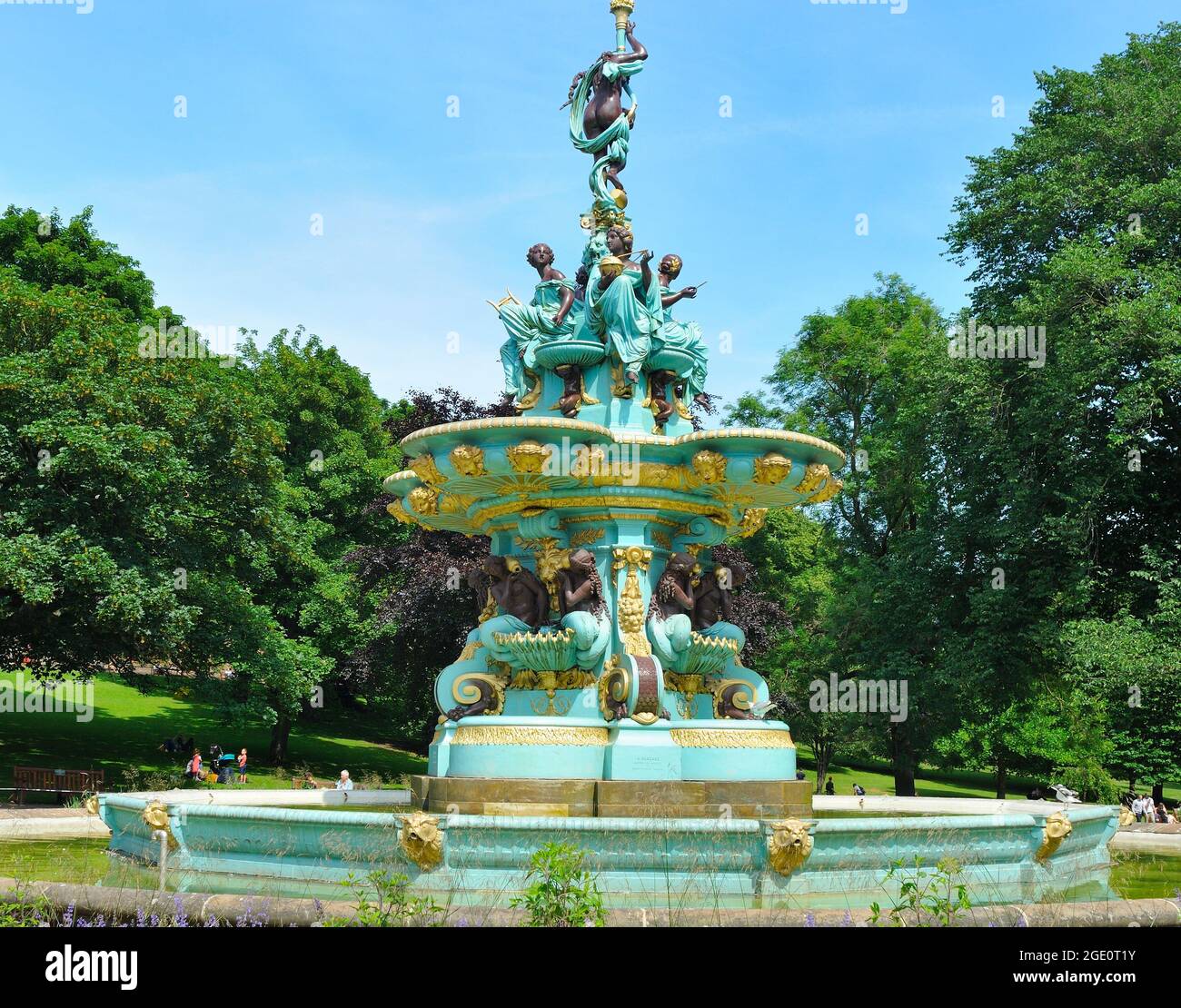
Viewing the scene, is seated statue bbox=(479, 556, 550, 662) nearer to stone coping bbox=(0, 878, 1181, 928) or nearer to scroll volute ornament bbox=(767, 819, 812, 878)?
scroll volute ornament bbox=(767, 819, 812, 878)

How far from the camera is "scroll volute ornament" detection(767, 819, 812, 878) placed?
7289mm

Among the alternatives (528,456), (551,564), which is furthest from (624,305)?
(551,564)

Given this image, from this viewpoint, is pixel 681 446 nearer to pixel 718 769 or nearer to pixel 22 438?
pixel 718 769

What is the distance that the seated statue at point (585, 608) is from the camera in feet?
36.3

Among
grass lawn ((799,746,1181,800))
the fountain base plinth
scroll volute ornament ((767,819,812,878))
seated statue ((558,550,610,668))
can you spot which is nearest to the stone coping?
scroll volute ornament ((767,819,812,878))

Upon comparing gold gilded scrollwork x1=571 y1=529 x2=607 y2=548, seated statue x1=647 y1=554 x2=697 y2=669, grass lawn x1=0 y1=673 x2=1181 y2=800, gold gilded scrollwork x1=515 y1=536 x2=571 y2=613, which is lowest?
grass lawn x1=0 y1=673 x2=1181 y2=800

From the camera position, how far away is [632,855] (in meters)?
7.60

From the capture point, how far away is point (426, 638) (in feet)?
91.5

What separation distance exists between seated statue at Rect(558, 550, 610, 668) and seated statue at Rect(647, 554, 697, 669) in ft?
1.68

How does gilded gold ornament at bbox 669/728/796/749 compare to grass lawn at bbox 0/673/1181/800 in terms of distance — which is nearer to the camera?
gilded gold ornament at bbox 669/728/796/749

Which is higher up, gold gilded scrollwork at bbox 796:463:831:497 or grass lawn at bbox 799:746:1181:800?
gold gilded scrollwork at bbox 796:463:831:497

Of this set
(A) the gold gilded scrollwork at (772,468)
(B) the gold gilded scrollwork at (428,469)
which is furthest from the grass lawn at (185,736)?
(A) the gold gilded scrollwork at (772,468)

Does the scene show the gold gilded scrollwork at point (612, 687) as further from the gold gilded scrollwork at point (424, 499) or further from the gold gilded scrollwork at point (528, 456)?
the gold gilded scrollwork at point (424, 499)

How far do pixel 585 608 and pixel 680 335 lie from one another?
3168 mm
